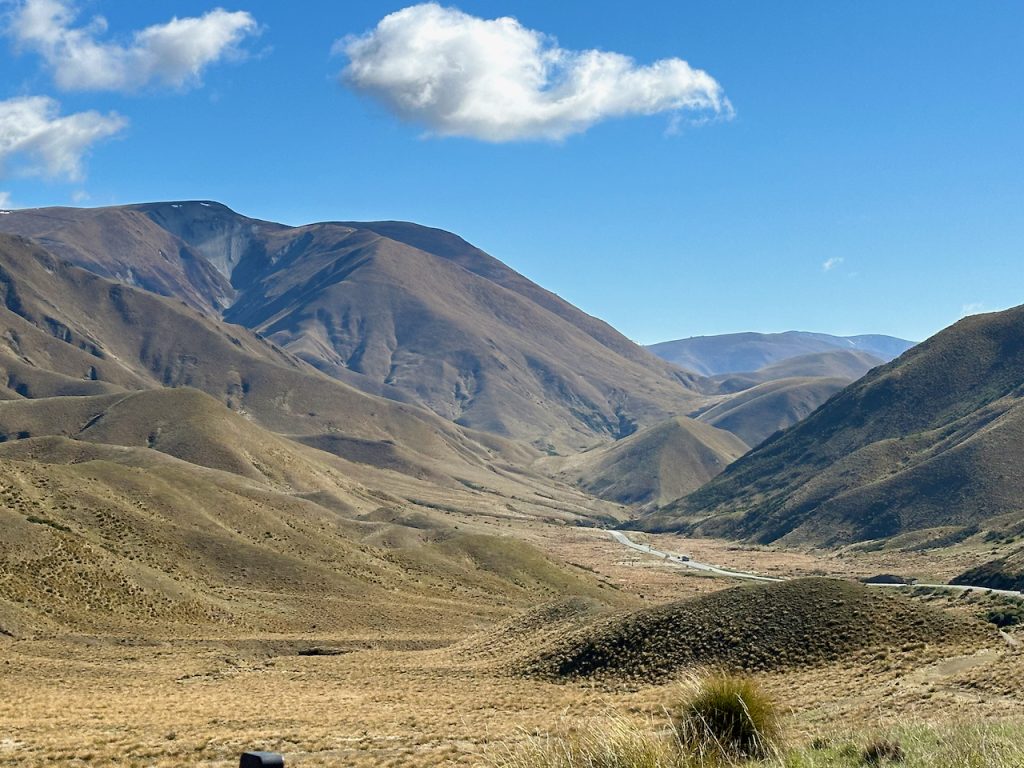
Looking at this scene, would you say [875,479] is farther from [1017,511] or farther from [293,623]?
[293,623]

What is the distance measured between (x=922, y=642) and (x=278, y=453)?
149m

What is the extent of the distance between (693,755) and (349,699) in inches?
1208

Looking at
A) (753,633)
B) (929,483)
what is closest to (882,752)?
(753,633)

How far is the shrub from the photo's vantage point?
15.4 metres

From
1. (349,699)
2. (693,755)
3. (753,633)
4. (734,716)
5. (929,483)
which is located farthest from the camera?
(929,483)

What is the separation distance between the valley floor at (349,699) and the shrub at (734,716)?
0.67 metres

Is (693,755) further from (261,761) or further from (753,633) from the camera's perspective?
(753,633)

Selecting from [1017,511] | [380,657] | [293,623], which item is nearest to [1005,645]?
[380,657]

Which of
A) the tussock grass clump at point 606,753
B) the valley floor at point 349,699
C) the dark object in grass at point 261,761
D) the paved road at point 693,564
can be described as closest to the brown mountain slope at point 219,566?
the valley floor at point 349,699

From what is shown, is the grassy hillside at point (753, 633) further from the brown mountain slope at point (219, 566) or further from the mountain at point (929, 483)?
the mountain at point (929, 483)

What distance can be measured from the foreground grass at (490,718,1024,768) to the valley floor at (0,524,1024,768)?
211cm

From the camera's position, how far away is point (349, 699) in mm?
40188

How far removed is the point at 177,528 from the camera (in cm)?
8794

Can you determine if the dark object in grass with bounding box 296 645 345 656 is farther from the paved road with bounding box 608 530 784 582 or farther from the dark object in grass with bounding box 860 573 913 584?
the dark object in grass with bounding box 860 573 913 584
